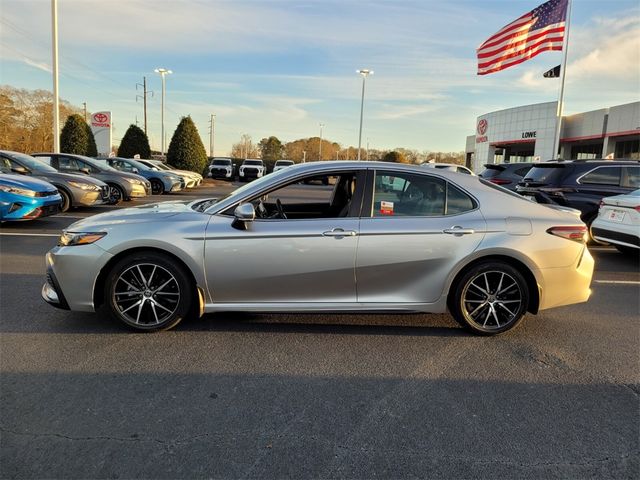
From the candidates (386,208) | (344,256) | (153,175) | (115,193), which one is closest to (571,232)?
(386,208)

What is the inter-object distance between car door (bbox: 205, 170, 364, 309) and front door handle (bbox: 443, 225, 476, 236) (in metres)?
0.82

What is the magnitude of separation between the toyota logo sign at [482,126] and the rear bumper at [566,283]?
5055 centimetres

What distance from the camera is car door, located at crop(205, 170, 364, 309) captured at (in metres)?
3.96

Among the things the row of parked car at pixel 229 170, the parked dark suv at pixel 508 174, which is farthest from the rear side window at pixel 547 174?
the row of parked car at pixel 229 170

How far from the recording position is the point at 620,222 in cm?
771

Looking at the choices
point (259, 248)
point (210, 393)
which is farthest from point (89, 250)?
point (210, 393)

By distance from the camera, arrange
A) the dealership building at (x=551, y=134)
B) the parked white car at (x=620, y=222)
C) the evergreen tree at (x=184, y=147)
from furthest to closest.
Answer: the dealership building at (x=551, y=134) < the evergreen tree at (x=184, y=147) < the parked white car at (x=620, y=222)

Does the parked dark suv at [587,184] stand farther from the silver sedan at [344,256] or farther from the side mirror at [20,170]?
the side mirror at [20,170]

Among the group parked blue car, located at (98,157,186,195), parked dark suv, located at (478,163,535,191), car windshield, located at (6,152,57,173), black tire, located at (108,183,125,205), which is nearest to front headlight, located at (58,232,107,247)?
car windshield, located at (6,152,57,173)

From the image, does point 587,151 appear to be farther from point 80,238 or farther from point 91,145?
point 80,238

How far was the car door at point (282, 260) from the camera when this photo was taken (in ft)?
13.0

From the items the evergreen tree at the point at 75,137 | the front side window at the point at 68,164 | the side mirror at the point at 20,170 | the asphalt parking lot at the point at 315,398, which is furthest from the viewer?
the evergreen tree at the point at 75,137

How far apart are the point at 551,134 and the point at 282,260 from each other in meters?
43.5

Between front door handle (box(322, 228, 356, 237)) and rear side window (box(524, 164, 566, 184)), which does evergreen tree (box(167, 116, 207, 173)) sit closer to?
rear side window (box(524, 164, 566, 184))
